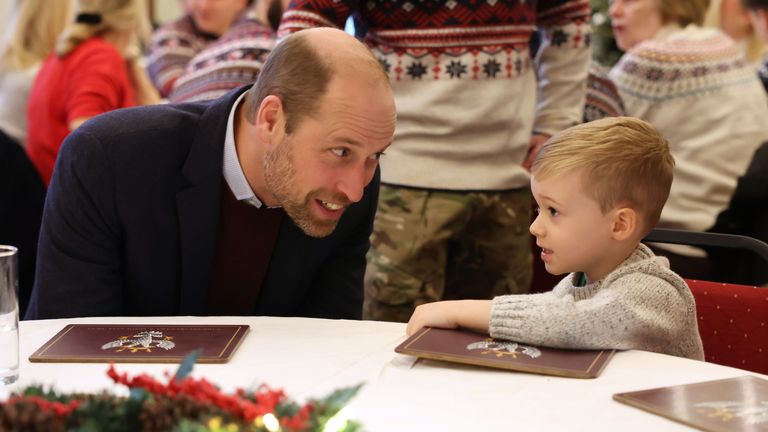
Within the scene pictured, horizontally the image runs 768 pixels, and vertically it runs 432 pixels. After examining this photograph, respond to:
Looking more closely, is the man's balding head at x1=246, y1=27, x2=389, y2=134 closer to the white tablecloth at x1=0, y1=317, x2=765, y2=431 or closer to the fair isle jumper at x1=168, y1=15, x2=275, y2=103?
the white tablecloth at x1=0, y1=317, x2=765, y2=431

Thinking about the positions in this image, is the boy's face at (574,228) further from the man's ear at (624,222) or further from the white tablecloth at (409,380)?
the white tablecloth at (409,380)

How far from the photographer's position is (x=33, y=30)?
12.3ft

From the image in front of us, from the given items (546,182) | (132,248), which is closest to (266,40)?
(132,248)

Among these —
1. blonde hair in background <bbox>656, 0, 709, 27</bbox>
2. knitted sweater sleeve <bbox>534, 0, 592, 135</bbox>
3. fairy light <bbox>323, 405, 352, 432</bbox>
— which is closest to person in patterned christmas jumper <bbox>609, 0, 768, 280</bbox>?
blonde hair in background <bbox>656, 0, 709, 27</bbox>

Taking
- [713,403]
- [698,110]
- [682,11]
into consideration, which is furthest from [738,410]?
[682,11]

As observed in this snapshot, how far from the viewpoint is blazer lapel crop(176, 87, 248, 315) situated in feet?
6.50

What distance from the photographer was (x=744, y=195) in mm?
3314

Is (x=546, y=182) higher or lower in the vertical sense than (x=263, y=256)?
higher

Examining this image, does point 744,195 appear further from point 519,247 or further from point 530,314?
point 530,314

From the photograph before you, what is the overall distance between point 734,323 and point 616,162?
0.43 metres

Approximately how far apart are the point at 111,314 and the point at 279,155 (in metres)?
0.47

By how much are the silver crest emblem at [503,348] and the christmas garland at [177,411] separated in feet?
2.04

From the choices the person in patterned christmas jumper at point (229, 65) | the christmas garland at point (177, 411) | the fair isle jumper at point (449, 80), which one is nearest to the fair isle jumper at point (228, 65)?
the person in patterned christmas jumper at point (229, 65)

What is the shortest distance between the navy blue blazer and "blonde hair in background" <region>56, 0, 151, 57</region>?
1.69 m
